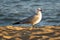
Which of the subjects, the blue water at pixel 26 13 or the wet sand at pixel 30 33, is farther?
the blue water at pixel 26 13

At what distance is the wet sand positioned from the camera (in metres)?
8.23

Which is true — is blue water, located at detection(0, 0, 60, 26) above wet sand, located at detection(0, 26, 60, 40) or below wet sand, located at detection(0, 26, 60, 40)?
above

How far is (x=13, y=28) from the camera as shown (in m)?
9.76

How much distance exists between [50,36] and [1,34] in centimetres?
156

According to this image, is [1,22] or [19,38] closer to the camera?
[19,38]

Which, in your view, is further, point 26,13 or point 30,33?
point 26,13

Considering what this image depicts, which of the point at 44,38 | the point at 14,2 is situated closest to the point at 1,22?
the point at 44,38

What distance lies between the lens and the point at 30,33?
8844mm

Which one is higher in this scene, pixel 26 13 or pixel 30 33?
pixel 26 13

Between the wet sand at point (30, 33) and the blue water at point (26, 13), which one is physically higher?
the blue water at point (26, 13)

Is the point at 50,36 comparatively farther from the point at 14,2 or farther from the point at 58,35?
the point at 14,2

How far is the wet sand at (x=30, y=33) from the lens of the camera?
8.23 metres

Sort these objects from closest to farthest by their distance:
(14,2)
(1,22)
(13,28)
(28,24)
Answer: (13,28)
(28,24)
(1,22)
(14,2)

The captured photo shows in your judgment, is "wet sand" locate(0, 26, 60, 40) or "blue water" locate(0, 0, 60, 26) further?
"blue water" locate(0, 0, 60, 26)
